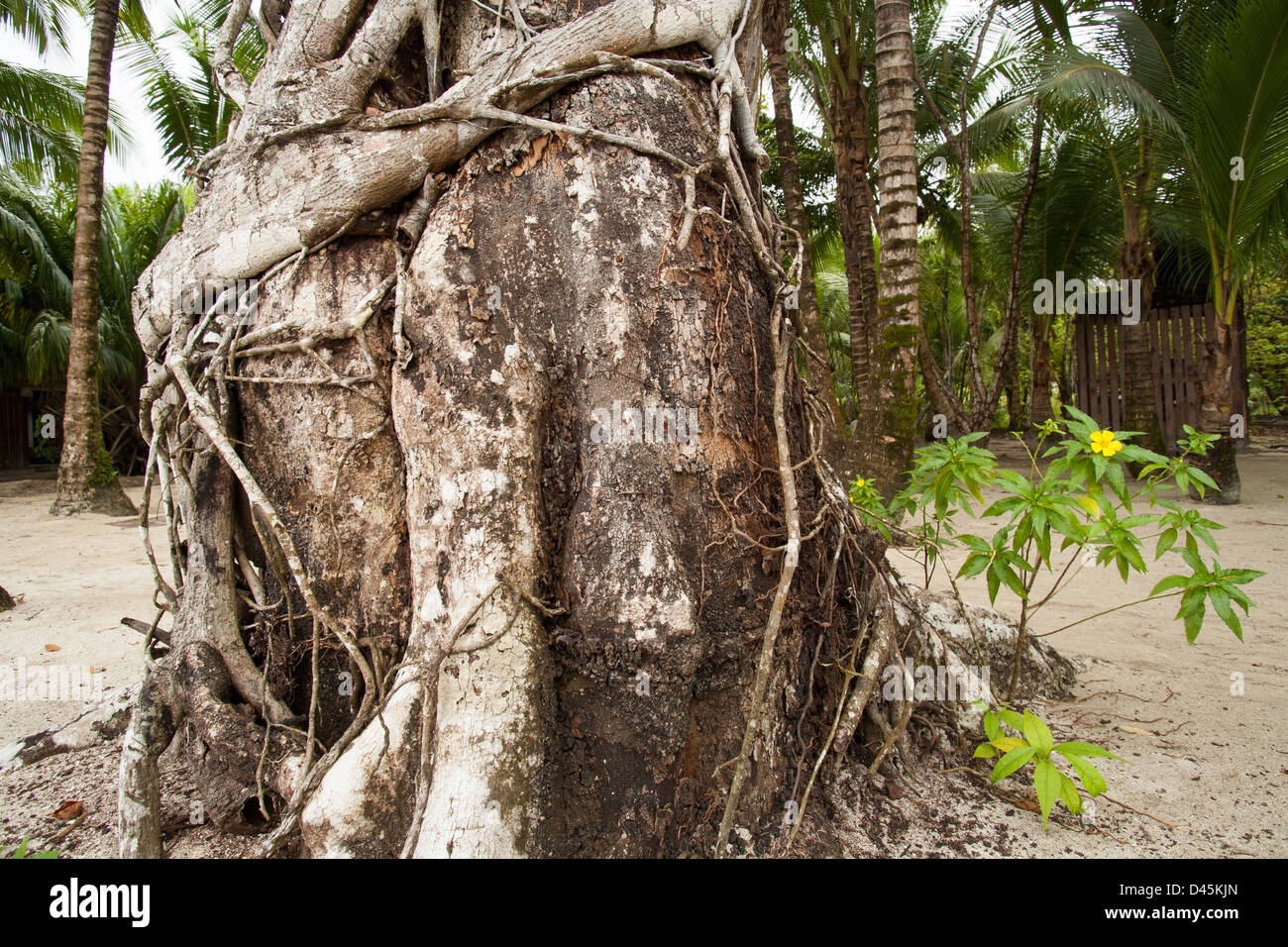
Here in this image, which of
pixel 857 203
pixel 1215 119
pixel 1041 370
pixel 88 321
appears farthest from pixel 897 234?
pixel 88 321

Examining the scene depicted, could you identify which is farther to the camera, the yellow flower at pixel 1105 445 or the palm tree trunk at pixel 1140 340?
the palm tree trunk at pixel 1140 340

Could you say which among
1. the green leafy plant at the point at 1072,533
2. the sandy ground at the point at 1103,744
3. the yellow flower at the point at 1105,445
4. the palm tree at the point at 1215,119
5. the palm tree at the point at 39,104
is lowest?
the sandy ground at the point at 1103,744

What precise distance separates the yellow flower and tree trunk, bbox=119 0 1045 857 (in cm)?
69

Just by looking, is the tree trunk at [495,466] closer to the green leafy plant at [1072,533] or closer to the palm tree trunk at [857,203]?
the green leafy plant at [1072,533]

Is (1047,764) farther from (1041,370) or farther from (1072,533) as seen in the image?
(1041,370)

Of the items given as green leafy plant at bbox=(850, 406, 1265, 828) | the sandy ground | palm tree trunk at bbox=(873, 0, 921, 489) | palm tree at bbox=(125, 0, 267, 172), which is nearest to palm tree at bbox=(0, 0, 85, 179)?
palm tree at bbox=(125, 0, 267, 172)

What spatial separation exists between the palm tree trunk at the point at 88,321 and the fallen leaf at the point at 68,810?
25.7 feet

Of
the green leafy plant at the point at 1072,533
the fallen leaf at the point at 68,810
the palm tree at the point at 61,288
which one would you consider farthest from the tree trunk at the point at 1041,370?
the palm tree at the point at 61,288

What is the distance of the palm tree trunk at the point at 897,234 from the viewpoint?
5.54m

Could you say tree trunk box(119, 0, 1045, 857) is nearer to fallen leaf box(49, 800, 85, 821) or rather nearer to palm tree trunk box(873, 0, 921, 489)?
fallen leaf box(49, 800, 85, 821)

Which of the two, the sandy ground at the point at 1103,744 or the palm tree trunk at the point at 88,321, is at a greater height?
the palm tree trunk at the point at 88,321

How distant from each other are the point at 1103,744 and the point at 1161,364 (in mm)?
8662

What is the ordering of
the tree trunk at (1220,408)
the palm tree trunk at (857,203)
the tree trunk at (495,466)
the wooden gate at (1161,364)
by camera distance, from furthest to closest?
the palm tree trunk at (857,203)
the wooden gate at (1161,364)
the tree trunk at (1220,408)
the tree trunk at (495,466)

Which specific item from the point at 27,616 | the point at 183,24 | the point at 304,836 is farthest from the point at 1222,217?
the point at 183,24
